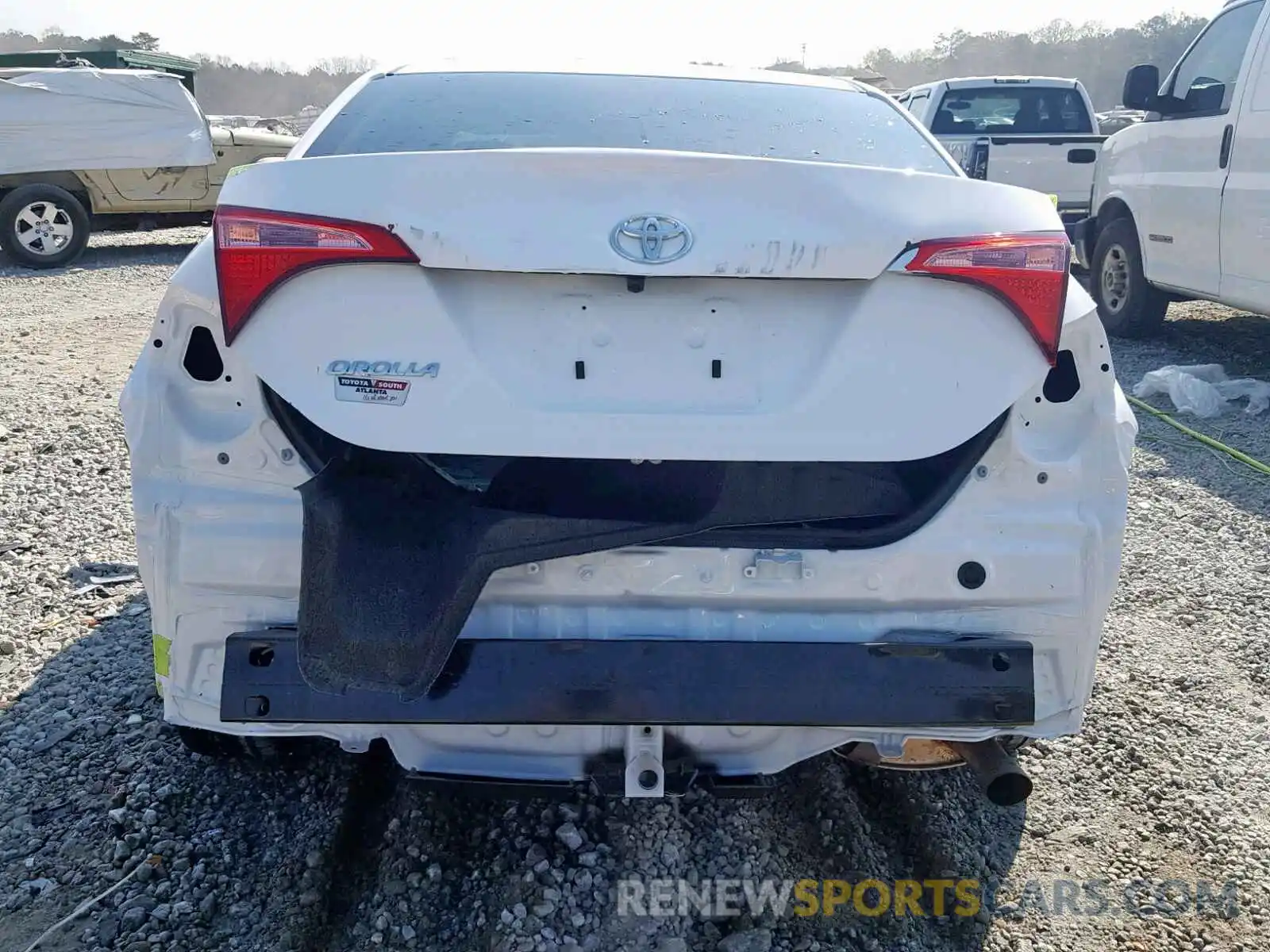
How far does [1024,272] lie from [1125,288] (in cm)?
673

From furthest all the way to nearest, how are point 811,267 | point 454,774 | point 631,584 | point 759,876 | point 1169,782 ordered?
point 1169,782 < point 759,876 < point 454,774 < point 631,584 < point 811,267

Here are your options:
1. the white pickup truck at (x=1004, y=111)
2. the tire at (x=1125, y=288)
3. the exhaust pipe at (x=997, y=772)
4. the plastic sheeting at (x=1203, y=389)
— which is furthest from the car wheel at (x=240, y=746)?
the white pickup truck at (x=1004, y=111)

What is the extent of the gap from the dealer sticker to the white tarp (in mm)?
11981

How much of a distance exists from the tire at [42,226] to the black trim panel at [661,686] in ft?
39.2

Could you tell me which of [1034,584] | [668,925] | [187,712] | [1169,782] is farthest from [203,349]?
[1169,782]

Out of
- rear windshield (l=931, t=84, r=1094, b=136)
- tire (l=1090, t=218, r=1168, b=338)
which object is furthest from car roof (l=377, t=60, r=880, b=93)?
rear windshield (l=931, t=84, r=1094, b=136)

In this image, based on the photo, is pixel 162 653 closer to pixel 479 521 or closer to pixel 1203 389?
pixel 479 521

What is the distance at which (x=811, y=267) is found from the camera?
1.92m

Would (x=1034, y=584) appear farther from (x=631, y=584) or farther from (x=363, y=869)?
(x=363, y=869)

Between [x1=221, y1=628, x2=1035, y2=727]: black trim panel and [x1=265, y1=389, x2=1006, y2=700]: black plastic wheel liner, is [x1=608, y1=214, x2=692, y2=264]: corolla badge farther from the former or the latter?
[x1=221, y1=628, x2=1035, y2=727]: black trim panel

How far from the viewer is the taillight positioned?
1.92 meters

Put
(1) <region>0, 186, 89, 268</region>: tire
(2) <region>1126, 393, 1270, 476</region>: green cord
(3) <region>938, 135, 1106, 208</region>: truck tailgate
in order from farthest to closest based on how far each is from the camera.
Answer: (1) <region>0, 186, 89, 268</region>: tire < (3) <region>938, 135, 1106, 208</region>: truck tailgate < (2) <region>1126, 393, 1270, 476</region>: green cord

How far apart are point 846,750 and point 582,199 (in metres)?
1.30

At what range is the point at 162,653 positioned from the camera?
2.11 meters
